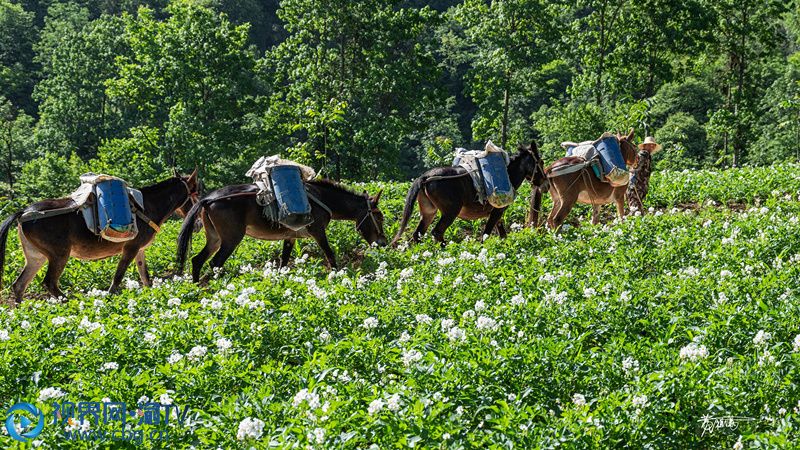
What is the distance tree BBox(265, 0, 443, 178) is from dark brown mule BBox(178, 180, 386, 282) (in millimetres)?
23151

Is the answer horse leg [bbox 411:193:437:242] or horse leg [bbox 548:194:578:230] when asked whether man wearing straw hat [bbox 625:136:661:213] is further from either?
horse leg [bbox 411:193:437:242]

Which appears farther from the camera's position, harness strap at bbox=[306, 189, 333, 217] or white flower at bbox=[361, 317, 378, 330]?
harness strap at bbox=[306, 189, 333, 217]

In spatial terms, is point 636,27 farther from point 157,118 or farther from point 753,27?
point 157,118

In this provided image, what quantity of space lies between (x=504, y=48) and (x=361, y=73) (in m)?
7.16

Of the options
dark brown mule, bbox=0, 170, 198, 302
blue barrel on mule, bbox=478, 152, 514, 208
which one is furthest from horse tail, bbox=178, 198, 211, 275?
blue barrel on mule, bbox=478, 152, 514, 208

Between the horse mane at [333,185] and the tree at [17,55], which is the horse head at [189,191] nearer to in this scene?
the horse mane at [333,185]

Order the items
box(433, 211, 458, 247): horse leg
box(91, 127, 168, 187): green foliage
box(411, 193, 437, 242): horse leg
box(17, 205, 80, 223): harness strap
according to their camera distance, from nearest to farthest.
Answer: box(17, 205, 80, 223): harness strap, box(433, 211, 458, 247): horse leg, box(411, 193, 437, 242): horse leg, box(91, 127, 168, 187): green foliage

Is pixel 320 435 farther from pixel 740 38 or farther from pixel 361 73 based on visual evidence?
pixel 740 38

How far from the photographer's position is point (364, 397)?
18.3 ft

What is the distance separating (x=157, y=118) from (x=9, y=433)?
4677cm

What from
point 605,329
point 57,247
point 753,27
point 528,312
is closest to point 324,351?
point 528,312

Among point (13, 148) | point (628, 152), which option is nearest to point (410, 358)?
point (628, 152)
